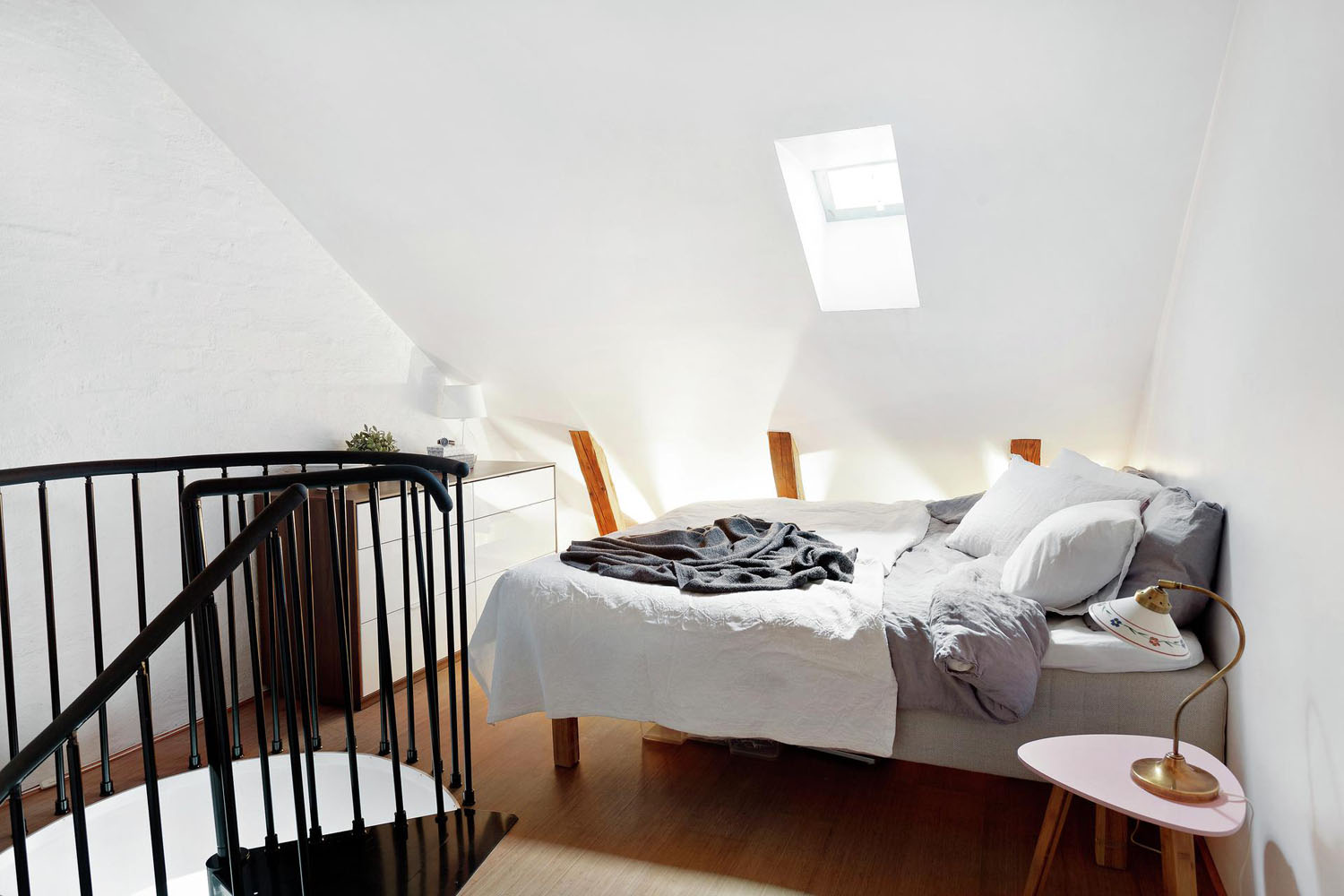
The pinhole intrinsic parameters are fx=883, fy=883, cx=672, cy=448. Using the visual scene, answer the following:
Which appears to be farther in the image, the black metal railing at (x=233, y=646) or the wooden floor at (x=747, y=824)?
the wooden floor at (x=747, y=824)

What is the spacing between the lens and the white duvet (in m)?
2.35

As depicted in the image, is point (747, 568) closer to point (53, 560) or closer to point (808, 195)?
point (808, 195)

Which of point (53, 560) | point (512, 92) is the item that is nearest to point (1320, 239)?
Result: point (512, 92)

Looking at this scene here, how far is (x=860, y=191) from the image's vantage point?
12.0 feet

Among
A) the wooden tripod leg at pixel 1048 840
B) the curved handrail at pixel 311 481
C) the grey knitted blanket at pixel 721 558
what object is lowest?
the wooden tripod leg at pixel 1048 840

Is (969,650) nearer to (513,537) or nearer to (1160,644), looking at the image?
(1160,644)

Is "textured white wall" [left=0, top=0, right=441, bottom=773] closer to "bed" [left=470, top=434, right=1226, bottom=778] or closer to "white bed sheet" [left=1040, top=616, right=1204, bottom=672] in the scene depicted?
"bed" [left=470, top=434, right=1226, bottom=778]

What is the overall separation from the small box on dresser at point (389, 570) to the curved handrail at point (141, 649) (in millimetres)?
1597

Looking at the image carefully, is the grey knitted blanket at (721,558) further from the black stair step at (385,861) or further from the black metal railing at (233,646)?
the black stair step at (385,861)

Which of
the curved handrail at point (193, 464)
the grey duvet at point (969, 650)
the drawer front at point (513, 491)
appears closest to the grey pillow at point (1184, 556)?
the grey duvet at point (969, 650)

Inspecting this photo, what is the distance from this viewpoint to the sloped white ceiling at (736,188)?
264cm

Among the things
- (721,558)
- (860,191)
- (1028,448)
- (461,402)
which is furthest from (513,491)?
(1028,448)

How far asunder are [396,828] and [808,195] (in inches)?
105

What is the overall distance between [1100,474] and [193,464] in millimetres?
2959
